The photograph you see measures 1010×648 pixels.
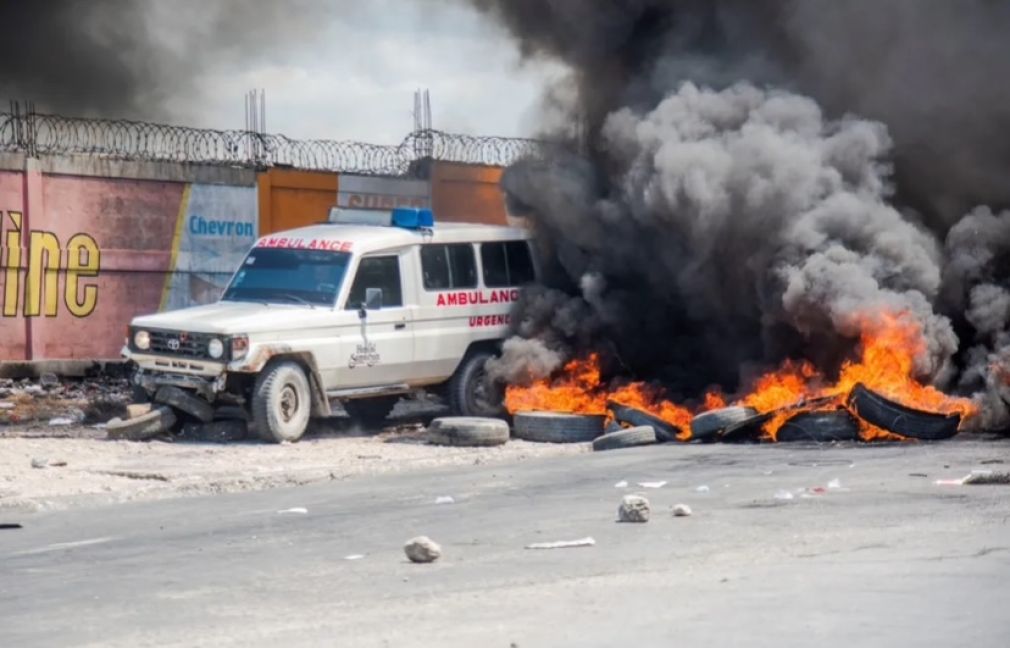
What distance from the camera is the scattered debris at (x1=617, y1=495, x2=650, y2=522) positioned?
934cm

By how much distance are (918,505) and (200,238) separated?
14012 mm

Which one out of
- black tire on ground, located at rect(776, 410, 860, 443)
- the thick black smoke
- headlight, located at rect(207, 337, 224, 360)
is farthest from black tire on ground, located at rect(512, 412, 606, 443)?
headlight, located at rect(207, 337, 224, 360)

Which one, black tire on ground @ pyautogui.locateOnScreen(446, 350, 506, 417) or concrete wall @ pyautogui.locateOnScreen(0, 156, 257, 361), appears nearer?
black tire on ground @ pyautogui.locateOnScreen(446, 350, 506, 417)

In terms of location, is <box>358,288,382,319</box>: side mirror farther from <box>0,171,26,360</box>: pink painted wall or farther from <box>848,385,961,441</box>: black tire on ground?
<box>0,171,26,360</box>: pink painted wall

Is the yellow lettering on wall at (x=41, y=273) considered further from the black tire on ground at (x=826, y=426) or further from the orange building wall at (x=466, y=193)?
the black tire on ground at (x=826, y=426)

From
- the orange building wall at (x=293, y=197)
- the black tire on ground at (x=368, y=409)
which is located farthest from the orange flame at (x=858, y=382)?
the orange building wall at (x=293, y=197)

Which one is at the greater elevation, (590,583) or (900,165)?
(900,165)

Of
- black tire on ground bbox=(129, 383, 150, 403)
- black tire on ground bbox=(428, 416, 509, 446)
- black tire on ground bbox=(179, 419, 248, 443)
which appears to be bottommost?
black tire on ground bbox=(428, 416, 509, 446)

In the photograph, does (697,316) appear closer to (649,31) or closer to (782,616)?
(649,31)

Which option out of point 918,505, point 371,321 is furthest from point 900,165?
point 918,505

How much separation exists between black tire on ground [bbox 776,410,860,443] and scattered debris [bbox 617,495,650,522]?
5441 mm

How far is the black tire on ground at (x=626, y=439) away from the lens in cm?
1485

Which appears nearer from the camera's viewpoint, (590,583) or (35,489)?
(590,583)

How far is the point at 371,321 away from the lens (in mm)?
15844
